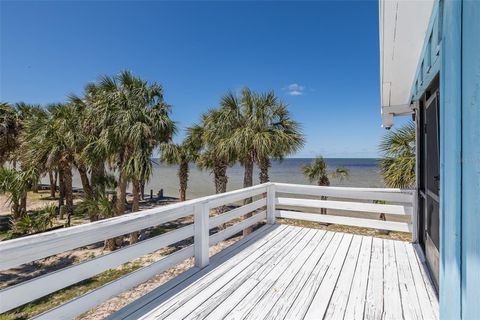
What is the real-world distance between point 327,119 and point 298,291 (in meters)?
26.0

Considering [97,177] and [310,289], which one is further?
[97,177]

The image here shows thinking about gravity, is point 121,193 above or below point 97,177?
below

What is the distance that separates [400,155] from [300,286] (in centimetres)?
438

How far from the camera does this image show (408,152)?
5.08 meters

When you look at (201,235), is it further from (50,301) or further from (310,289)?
(50,301)

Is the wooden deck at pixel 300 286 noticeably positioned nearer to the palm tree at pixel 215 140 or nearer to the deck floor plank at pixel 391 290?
the deck floor plank at pixel 391 290

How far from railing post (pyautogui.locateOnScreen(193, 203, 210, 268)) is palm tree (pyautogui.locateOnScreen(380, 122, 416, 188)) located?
4398mm

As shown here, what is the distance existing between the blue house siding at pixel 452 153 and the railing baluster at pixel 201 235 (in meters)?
2.19

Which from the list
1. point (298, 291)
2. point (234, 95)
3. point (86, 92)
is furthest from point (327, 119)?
Result: point (298, 291)

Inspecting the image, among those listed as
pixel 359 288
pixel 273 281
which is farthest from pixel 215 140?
pixel 359 288

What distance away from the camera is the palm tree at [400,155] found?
15.9ft

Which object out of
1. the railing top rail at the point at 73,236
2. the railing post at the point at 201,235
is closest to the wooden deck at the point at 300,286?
the railing post at the point at 201,235

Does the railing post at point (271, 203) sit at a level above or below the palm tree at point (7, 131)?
below

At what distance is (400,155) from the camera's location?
17.0ft
